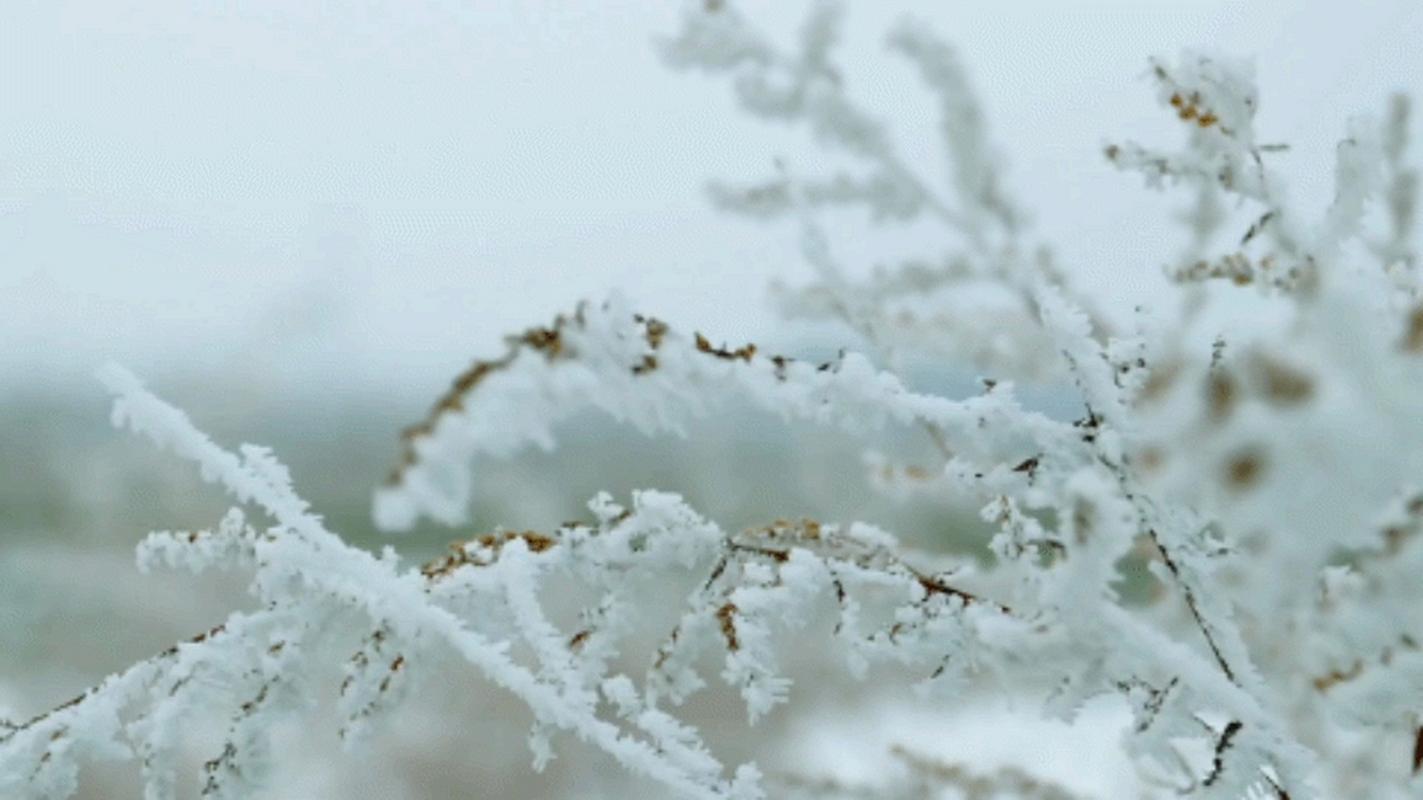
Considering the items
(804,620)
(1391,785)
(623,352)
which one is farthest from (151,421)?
(1391,785)

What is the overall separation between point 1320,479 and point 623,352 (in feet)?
1.32

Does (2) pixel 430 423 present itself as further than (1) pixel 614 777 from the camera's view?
No

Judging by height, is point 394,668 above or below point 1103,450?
below

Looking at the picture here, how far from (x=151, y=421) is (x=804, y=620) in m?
0.72

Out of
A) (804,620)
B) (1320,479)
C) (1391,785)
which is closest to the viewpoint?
(1320,479)

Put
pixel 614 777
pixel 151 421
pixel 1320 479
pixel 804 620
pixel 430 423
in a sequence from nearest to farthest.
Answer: pixel 1320 479
pixel 430 423
pixel 151 421
pixel 804 620
pixel 614 777

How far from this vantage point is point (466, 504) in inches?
23.8

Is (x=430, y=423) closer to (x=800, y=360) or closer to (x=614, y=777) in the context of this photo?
(x=800, y=360)

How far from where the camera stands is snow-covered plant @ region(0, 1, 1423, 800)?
0.42 meters

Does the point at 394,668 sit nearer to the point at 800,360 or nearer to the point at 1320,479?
the point at 800,360

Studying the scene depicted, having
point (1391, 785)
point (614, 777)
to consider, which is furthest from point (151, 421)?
point (614, 777)

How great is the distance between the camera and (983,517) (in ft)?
4.09

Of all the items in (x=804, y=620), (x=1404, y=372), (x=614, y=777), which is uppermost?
(x=614, y=777)

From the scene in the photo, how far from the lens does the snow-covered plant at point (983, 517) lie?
16.6 inches
